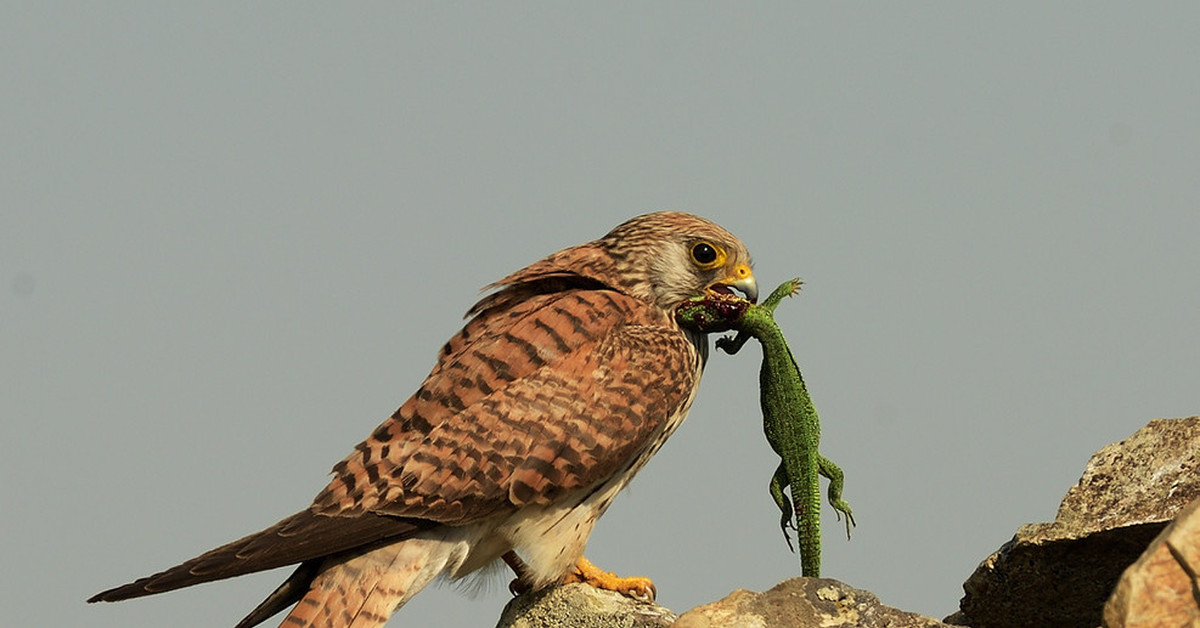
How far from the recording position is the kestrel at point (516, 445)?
6199mm

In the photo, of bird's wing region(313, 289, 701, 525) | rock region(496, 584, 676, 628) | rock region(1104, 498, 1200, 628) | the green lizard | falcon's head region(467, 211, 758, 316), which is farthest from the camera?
falcon's head region(467, 211, 758, 316)

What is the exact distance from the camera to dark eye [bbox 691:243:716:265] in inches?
289

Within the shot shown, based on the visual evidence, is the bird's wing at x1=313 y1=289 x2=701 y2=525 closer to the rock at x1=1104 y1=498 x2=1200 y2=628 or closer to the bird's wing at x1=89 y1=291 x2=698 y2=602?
the bird's wing at x1=89 y1=291 x2=698 y2=602

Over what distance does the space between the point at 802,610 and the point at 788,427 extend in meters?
1.56

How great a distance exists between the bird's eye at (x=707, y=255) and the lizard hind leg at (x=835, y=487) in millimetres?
1110

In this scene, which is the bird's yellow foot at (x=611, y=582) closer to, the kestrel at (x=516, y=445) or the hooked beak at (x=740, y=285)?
the kestrel at (x=516, y=445)

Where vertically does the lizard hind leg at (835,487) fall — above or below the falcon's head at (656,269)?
below

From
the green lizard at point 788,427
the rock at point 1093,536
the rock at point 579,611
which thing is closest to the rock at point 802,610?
the rock at point 1093,536

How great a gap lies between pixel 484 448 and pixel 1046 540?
238cm

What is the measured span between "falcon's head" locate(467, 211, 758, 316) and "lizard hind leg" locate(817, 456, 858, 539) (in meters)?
0.95

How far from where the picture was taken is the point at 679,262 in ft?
24.1

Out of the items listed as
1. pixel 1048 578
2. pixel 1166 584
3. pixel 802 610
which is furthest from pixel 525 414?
pixel 1166 584

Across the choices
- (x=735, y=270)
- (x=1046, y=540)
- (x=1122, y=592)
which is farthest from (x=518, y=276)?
(x=1122, y=592)

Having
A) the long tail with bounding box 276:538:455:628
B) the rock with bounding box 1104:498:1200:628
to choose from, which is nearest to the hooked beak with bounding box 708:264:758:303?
the long tail with bounding box 276:538:455:628
